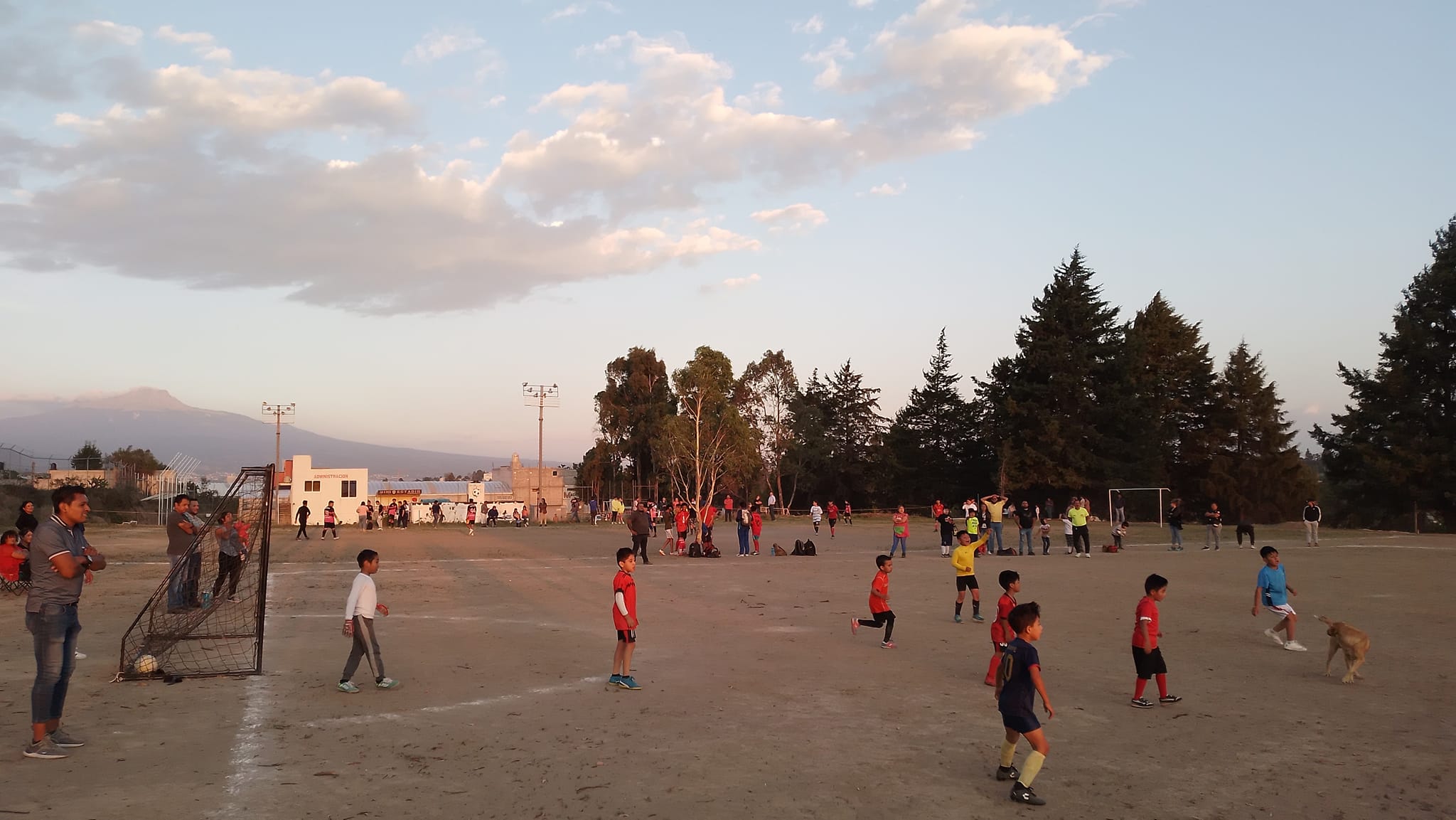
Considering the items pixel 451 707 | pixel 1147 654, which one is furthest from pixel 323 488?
pixel 1147 654

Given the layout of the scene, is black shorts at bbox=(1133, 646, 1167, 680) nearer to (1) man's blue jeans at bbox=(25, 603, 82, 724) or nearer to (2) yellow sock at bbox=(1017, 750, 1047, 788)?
(2) yellow sock at bbox=(1017, 750, 1047, 788)

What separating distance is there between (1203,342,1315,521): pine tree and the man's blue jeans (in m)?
67.3

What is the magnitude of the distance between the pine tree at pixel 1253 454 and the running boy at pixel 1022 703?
211 ft

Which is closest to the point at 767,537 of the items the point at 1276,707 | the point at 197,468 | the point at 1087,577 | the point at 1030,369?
the point at 1087,577

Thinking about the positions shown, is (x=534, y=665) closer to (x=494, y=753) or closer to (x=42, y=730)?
(x=494, y=753)

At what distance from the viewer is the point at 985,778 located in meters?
6.73

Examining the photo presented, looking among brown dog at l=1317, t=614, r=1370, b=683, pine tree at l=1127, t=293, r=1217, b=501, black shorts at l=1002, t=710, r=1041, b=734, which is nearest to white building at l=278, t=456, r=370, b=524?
pine tree at l=1127, t=293, r=1217, b=501

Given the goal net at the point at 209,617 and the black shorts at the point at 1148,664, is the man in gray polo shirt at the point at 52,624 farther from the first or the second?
the black shorts at the point at 1148,664

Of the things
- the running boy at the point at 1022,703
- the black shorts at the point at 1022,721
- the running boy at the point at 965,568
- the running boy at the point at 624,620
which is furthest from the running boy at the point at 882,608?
the black shorts at the point at 1022,721

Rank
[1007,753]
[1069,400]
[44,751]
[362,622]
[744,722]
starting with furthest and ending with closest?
[1069,400] → [362,622] → [744,722] → [44,751] → [1007,753]

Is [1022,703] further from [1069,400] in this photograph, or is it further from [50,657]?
[1069,400]

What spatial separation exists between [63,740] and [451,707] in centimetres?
302

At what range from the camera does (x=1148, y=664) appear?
29.4 ft

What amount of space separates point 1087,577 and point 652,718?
16.0 metres
